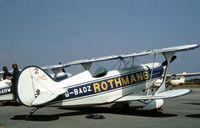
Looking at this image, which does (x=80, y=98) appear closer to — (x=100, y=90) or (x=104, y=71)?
(x=100, y=90)

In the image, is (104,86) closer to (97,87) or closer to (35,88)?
(97,87)

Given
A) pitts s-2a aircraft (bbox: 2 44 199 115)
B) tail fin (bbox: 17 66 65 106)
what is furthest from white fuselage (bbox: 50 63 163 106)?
tail fin (bbox: 17 66 65 106)

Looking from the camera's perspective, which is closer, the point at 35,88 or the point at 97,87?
the point at 35,88

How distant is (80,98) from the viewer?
10.2 m

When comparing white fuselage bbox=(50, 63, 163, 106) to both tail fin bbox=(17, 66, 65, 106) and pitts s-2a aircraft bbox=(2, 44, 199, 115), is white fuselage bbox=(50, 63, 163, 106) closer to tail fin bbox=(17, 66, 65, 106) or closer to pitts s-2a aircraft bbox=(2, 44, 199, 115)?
pitts s-2a aircraft bbox=(2, 44, 199, 115)

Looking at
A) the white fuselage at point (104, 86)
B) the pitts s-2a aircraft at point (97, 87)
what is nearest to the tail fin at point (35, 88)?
the pitts s-2a aircraft at point (97, 87)

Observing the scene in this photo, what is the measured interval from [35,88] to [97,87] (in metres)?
2.34

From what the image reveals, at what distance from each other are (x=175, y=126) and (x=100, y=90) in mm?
3590

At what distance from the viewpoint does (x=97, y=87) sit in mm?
10695

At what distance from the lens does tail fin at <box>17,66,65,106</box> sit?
9164 mm

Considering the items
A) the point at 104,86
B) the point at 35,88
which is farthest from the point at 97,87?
the point at 35,88

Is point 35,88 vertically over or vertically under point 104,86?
over

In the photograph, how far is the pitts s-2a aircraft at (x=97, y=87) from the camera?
9.39 m

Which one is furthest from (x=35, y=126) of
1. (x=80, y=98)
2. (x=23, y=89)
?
(x=80, y=98)
